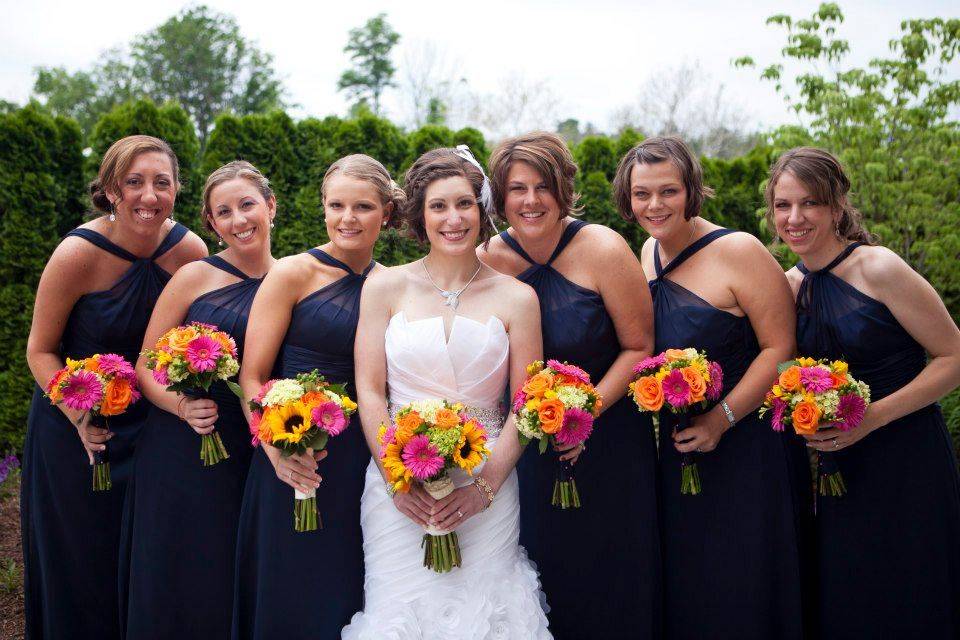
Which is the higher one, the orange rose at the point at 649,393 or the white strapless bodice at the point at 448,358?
the white strapless bodice at the point at 448,358

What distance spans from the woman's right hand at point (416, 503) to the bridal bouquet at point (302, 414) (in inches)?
16.7

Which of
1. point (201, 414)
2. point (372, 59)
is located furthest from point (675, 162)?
point (372, 59)

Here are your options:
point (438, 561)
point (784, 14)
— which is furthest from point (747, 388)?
point (784, 14)

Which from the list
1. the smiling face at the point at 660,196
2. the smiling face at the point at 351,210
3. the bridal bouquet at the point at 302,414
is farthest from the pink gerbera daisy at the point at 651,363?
the smiling face at the point at 351,210

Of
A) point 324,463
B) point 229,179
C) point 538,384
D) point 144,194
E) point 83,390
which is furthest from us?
point 144,194

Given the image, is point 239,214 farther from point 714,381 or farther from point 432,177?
point 714,381

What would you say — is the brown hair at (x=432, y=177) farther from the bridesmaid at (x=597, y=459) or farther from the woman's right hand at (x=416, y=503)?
the woman's right hand at (x=416, y=503)

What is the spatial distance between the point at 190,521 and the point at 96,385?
92 cm

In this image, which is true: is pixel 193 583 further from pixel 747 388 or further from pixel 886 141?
pixel 886 141

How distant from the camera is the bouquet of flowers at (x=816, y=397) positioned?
362cm

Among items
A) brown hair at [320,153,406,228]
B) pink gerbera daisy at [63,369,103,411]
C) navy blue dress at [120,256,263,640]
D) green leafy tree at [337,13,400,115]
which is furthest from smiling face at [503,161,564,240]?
green leafy tree at [337,13,400,115]

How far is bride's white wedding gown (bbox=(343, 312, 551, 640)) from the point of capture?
348cm

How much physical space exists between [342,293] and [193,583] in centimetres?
185

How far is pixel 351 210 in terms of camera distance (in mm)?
4164
